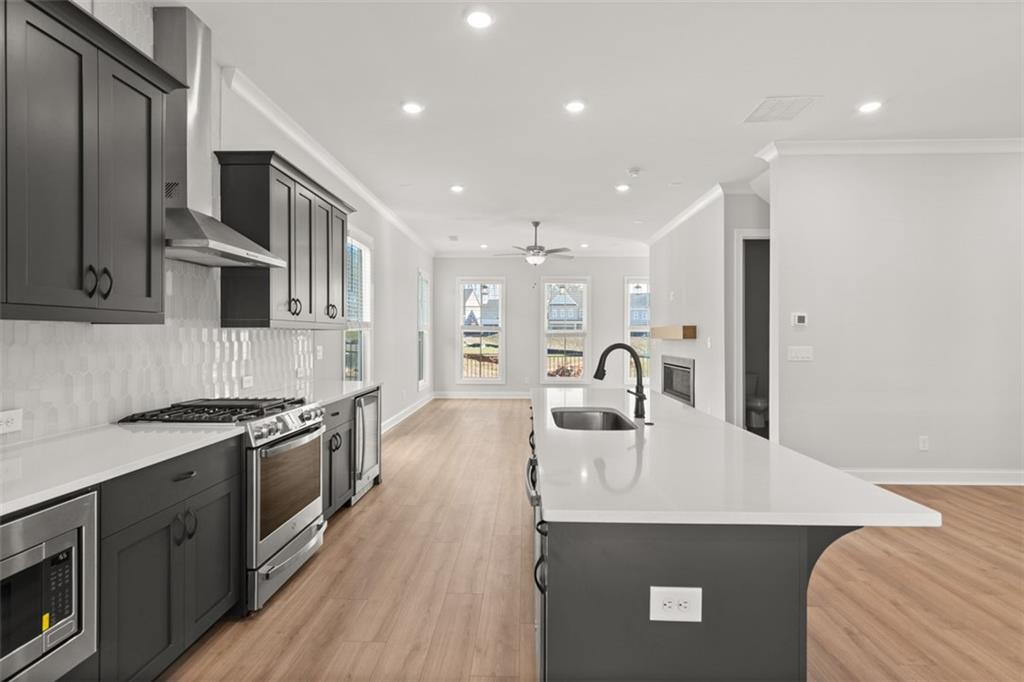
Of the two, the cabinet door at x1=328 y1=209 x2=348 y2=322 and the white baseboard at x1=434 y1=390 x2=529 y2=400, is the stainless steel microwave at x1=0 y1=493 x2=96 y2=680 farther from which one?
the white baseboard at x1=434 y1=390 x2=529 y2=400

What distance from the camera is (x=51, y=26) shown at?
1.77m

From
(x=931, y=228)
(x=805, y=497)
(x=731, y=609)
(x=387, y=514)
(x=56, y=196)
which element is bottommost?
(x=387, y=514)

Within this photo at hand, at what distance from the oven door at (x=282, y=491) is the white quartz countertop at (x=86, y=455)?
0.25 metres

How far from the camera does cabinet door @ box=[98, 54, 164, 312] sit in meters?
2.00

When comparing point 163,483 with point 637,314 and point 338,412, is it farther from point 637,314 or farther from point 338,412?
point 637,314

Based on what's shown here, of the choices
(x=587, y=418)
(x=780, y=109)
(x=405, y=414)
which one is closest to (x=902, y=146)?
(x=780, y=109)

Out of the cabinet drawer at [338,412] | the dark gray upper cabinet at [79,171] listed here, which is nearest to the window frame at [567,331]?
the cabinet drawer at [338,412]

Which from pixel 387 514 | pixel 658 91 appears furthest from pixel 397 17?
pixel 387 514

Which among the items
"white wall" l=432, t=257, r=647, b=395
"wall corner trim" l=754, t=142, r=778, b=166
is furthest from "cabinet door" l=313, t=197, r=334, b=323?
"white wall" l=432, t=257, r=647, b=395

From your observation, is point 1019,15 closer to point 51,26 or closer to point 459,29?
point 459,29

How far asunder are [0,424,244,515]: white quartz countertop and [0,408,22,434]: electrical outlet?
0.06 metres

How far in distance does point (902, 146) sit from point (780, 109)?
147 centimetres

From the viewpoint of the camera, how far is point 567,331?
10758 millimetres

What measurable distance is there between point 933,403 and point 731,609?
14.4ft
